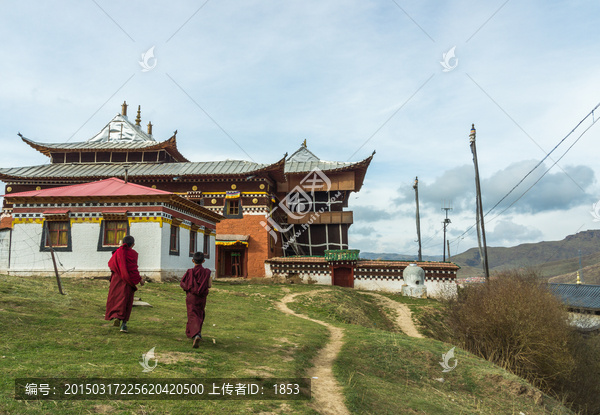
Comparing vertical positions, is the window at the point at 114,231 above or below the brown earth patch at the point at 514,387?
above

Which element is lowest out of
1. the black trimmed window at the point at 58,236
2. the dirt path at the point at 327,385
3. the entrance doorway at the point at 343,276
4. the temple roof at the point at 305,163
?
the dirt path at the point at 327,385

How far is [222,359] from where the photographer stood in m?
7.05

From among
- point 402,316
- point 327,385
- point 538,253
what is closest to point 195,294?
point 327,385

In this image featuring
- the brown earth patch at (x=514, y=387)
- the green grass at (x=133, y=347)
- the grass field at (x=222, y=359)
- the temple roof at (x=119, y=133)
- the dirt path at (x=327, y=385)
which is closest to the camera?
the green grass at (x=133, y=347)

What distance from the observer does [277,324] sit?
1239cm

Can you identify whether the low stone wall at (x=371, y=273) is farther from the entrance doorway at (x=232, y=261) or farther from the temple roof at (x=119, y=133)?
the temple roof at (x=119, y=133)

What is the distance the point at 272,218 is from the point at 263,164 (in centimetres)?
422

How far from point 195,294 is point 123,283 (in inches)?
59.2

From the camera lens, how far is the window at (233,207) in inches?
1183

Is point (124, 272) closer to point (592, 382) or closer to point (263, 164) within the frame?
point (592, 382)

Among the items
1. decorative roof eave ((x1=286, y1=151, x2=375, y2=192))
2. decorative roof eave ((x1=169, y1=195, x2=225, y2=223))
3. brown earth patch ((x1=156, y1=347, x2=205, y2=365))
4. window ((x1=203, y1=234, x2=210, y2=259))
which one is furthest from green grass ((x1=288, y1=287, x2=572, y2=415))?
decorative roof eave ((x1=286, y1=151, x2=375, y2=192))

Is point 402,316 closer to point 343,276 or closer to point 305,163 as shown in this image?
point 343,276

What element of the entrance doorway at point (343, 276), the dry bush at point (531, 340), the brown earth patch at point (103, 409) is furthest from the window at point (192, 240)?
the brown earth patch at point (103, 409)

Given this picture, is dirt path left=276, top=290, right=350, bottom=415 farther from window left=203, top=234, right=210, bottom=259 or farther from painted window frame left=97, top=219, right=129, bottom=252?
window left=203, top=234, right=210, bottom=259
